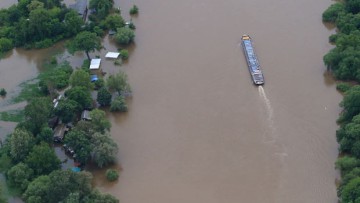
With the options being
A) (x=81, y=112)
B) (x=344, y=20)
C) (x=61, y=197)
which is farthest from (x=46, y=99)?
(x=344, y=20)

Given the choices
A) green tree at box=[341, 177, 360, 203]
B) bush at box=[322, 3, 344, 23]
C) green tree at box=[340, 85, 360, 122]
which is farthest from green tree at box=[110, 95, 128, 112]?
bush at box=[322, 3, 344, 23]

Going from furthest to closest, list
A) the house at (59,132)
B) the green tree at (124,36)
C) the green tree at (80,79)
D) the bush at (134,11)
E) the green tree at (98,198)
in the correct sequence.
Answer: the bush at (134,11)
the green tree at (124,36)
the green tree at (80,79)
the house at (59,132)
the green tree at (98,198)

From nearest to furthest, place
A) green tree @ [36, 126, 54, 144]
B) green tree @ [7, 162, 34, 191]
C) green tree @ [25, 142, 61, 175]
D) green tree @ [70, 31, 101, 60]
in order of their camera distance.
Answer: green tree @ [7, 162, 34, 191], green tree @ [25, 142, 61, 175], green tree @ [36, 126, 54, 144], green tree @ [70, 31, 101, 60]

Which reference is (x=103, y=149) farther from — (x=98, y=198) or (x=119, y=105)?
(x=119, y=105)

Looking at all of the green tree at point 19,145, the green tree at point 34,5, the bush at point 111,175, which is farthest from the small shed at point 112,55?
the bush at point 111,175

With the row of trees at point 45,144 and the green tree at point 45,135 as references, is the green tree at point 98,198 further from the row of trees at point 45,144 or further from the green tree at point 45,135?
the green tree at point 45,135

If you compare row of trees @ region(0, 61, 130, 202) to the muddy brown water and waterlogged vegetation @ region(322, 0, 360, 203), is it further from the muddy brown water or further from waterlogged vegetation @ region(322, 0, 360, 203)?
waterlogged vegetation @ region(322, 0, 360, 203)

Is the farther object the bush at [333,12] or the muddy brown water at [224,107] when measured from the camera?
the bush at [333,12]
